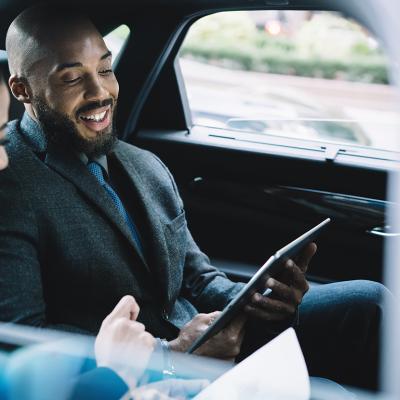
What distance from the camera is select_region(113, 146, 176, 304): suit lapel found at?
1787mm

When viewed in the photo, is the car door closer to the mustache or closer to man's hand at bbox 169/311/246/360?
the mustache

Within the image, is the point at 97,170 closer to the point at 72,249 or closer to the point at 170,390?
the point at 72,249

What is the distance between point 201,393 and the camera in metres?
1.14

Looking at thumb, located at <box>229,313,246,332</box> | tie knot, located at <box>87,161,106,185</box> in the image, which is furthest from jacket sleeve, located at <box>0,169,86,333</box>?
thumb, located at <box>229,313,246,332</box>

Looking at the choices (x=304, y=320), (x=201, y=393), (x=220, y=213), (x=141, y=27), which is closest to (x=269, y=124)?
(x=220, y=213)

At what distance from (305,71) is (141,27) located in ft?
8.74

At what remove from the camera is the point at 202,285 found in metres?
2.04

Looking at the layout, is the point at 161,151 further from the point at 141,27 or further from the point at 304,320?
the point at 304,320

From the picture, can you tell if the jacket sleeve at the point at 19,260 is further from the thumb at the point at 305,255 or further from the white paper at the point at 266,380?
the thumb at the point at 305,255

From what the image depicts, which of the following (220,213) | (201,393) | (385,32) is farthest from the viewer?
(220,213)

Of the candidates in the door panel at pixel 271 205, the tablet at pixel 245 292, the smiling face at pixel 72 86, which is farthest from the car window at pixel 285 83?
the smiling face at pixel 72 86

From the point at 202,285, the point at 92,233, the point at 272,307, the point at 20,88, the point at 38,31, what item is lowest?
the point at 202,285

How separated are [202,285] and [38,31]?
88 cm

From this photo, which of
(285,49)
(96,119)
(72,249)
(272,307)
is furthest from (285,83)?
(72,249)
